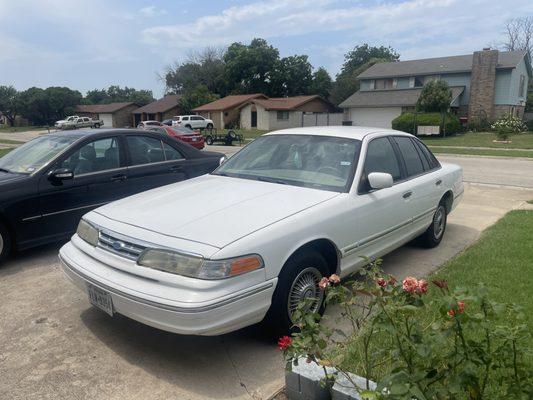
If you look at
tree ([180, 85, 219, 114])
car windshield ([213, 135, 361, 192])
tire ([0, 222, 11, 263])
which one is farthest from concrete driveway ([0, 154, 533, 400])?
tree ([180, 85, 219, 114])

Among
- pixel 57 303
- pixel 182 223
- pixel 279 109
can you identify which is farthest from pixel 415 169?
pixel 279 109

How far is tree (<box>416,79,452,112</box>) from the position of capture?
32.6 meters

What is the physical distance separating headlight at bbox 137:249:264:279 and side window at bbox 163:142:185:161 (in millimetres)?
3802

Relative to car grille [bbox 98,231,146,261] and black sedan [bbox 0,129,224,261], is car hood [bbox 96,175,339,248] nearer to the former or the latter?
car grille [bbox 98,231,146,261]

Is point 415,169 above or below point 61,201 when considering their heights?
above

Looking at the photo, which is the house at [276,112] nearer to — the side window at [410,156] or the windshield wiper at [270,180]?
the side window at [410,156]

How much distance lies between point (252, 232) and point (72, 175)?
3228 millimetres

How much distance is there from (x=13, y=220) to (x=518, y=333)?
4.96 m

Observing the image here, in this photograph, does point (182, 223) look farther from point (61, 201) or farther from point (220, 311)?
point (61, 201)

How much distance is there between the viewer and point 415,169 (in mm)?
5262

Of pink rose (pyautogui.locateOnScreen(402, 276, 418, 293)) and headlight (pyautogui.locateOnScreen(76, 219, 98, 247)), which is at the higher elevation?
pink rose (pyautogui.locateOnScreen(402, 276, 418, 293))

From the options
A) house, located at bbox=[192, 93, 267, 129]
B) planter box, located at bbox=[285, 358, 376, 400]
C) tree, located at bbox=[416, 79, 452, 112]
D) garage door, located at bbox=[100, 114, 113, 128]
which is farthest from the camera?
→ garage door, located at bbox=[100, 114, 113, 128]

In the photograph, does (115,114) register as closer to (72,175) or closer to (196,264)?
(72,175)

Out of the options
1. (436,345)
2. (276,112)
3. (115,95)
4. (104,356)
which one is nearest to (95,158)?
(104,356)
